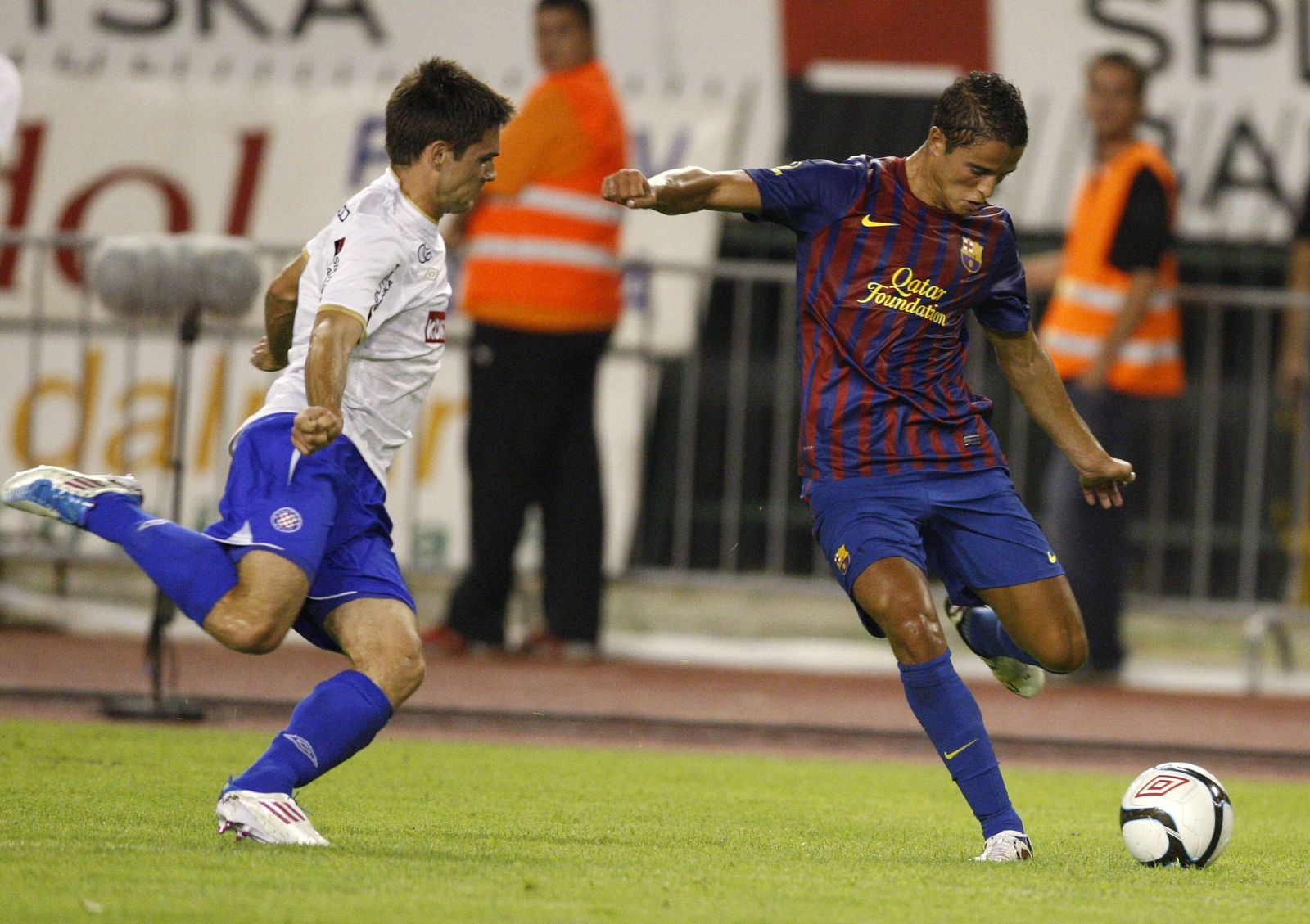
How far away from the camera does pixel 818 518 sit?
5.53 meters

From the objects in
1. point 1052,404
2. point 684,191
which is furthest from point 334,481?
point 1052,404

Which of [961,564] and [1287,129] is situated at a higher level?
[1287,129]

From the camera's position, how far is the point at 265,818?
15.3 feet

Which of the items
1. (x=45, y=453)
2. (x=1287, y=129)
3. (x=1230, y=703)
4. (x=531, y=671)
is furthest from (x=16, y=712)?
(x=1287, y=129)

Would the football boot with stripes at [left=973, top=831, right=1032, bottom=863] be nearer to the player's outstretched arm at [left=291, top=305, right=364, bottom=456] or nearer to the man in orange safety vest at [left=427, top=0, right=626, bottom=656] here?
the player's outstretched arm at [left=291, top=305, right=364, bottom=456]

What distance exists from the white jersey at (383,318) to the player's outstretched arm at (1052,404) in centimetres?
149

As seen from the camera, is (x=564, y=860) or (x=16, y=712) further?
(x=16, y=712)

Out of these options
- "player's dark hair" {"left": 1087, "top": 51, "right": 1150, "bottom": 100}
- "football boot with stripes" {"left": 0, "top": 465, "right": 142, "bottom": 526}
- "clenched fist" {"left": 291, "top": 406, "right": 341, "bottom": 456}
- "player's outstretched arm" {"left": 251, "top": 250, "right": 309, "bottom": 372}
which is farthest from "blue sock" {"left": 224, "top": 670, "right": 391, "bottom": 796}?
"player's dark hair" {"left": 1087, "top": 51, "right": 1150, "bottom": 100}

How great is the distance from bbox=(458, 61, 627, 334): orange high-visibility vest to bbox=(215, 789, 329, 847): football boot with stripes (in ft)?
15.7

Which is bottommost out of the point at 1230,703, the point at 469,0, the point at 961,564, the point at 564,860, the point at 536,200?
the point at 1230,703

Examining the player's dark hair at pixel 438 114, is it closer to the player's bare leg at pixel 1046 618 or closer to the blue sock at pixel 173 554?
the blue sock at pixel 173 554

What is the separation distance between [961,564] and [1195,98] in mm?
6200

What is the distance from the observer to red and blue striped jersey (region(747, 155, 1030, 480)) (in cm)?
548

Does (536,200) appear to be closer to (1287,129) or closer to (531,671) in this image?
(531,671)
